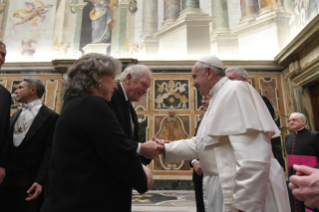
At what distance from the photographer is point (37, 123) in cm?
267

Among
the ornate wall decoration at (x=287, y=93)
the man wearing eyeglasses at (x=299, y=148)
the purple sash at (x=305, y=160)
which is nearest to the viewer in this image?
the purple sash at (x=305, y=160)

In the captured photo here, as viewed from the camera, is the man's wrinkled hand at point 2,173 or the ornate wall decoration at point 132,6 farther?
the ornate wall decoration at point 132,6

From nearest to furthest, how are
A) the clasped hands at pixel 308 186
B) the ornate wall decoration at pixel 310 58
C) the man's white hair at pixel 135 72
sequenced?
the clasped hands at pixel 308 186 < the man's white hair at pixel 135 72 < the ornate wall decoration at pixel 310 58

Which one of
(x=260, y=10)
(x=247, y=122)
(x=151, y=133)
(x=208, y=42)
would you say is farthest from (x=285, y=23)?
(x=247, y=122)

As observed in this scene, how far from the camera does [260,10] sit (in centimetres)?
784

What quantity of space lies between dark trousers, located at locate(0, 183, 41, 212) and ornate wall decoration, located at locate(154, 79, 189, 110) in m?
5.04

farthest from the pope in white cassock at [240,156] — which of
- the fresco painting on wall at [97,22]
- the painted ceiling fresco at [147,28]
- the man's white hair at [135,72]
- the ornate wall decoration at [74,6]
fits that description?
the ornate wall decoration at [74,6]

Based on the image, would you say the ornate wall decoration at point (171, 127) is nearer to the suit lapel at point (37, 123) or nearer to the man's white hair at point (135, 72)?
the suit lapel at point (37, 123)

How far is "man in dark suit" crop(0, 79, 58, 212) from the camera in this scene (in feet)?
7.91

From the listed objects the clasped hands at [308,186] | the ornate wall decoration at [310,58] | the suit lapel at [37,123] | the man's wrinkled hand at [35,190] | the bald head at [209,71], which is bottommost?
the man's wrinkled hand at [35,190]

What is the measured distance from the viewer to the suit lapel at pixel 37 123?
8.50 ft

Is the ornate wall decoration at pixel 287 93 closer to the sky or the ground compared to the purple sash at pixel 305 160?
closer to the sky

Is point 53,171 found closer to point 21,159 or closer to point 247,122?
point 247,122

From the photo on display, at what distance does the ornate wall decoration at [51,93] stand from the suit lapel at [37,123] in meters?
4.93
